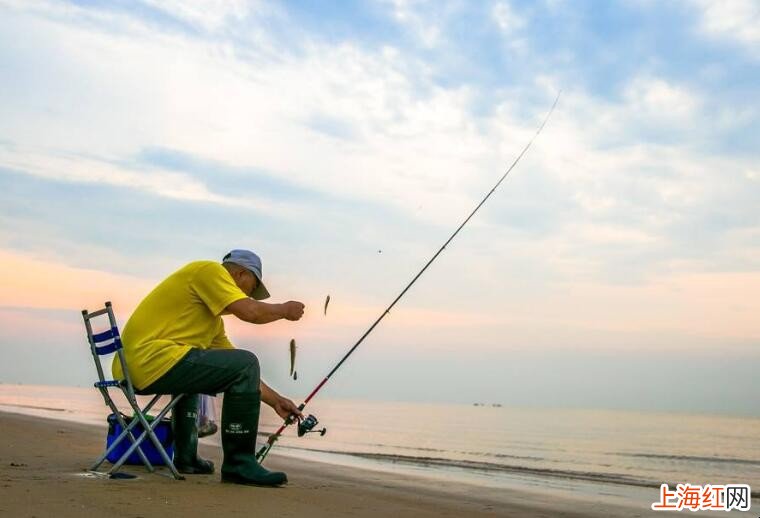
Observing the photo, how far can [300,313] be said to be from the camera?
4.37 metres

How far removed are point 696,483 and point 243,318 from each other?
10.5 metres

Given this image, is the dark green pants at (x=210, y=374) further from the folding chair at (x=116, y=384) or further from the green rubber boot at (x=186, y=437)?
the green rubber boot at (x=186, y=437)

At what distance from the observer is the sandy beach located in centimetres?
363

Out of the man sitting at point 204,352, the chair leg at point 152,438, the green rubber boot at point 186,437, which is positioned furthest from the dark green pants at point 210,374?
the green rubber boot at point 186,437

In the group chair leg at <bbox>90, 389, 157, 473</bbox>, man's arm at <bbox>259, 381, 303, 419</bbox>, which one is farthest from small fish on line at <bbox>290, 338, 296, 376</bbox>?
chair leg at <bbox>90, 389, 157, 473</bbox>

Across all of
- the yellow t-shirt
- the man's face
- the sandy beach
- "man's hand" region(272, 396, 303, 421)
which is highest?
the man's face

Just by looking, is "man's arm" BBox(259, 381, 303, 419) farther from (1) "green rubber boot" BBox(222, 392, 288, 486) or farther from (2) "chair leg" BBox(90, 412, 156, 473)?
(2) "chair leg" BBox(90, 412, 156, 473)

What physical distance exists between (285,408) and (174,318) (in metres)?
0.91

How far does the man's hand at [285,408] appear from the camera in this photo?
4953 millimetres

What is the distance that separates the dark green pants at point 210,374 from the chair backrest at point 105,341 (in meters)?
0.21

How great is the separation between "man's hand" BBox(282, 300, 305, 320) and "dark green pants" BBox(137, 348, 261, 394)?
0.44 m

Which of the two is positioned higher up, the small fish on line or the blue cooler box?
the small fish on line

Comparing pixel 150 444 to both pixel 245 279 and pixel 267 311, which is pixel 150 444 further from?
pixel 267 311

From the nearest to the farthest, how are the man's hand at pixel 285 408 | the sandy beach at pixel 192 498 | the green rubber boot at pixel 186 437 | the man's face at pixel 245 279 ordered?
1. the sandy beach at pixel 192 498
2. the man's face at pixel 245 279
3. the man's hand at pixel 285 408
4. the green rubber boot at pixel 186 437
